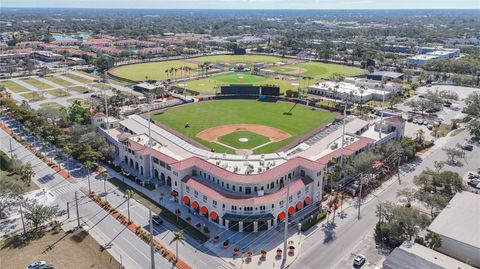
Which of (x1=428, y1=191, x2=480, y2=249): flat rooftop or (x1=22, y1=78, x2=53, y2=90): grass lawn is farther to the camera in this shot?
(x1=22, y1=78, x2=53, y2=90): grass lawn

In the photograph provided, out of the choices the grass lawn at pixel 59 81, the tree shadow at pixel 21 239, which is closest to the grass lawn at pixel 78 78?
the grass lawn at pixel 59 81

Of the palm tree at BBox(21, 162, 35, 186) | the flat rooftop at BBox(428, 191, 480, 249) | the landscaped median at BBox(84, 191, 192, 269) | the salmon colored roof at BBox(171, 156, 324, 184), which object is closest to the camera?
the flat rooftop at BBox(428, 191, 480, 249)

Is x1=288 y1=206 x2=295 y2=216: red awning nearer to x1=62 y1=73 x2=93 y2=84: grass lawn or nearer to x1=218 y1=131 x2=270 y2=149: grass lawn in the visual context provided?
x1=218 y1=131 x2=270 y2=149: grass lawn

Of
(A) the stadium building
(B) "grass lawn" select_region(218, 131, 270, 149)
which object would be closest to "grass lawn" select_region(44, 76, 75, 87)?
(A) the stadium building

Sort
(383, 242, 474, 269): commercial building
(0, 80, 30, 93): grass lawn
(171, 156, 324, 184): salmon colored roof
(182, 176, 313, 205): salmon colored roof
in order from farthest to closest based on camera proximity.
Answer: (0, 80, 30, 93): grass lawn, (171, 156, 324, 184): salmon colored roof, (182, 176, 313, 205): salmon colored roof, (383, 242, 474, 269): commercial building

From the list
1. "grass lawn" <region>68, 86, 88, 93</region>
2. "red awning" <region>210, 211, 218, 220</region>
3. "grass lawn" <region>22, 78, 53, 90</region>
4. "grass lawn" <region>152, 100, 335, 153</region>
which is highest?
"grass lawn" <region>22, 78, 53, 90</region>

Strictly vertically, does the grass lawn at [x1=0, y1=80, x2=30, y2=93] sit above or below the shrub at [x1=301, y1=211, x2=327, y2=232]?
above
